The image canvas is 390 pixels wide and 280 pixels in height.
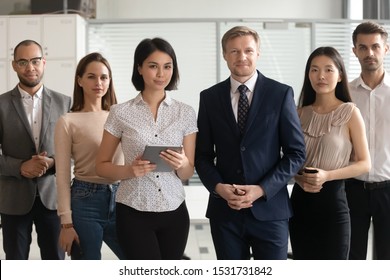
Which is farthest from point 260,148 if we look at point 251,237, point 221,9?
point 221,9

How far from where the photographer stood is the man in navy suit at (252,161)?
211 centimetres

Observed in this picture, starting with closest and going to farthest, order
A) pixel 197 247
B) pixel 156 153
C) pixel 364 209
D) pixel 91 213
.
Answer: pixel 156 153
pixel 91 213
pixel 364 209
pixel 197 247

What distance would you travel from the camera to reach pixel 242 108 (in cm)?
217

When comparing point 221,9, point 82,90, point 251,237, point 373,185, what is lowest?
point 251,237

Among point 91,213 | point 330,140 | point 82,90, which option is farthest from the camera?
point 82,90

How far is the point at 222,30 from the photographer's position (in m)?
6.14

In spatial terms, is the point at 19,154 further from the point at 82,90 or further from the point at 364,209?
the point at 364,209

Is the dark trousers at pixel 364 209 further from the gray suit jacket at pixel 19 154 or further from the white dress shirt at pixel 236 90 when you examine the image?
the gray suit jacket at pixel 19 154

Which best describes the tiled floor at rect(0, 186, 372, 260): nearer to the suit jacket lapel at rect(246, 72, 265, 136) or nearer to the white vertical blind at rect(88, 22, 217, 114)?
the white vertical blind at rect(88, 22, 217, 114)

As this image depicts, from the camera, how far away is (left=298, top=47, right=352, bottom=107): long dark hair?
7.83ft

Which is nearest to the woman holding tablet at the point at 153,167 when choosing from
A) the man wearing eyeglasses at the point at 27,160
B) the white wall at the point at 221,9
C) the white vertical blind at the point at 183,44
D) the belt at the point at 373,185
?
the man wearing eyeglasses at the point at 27,160

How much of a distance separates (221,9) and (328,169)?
612cm

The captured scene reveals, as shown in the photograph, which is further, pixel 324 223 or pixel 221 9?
pixel 221 9

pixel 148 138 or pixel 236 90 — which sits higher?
pixel 236 90
